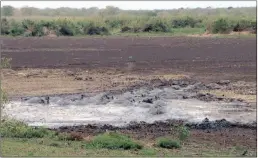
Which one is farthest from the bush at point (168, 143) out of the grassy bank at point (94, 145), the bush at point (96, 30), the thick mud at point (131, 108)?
the bush at point (96, 30)

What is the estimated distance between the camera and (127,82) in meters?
26.4

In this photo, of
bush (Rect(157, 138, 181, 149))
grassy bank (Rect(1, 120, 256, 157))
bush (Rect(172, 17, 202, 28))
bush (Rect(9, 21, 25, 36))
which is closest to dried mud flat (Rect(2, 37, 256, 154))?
grassy bank (Rect(1, 120, 256, 157))

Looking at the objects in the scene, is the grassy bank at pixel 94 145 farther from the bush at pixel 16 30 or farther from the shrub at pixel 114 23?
the shrub at pixel 114 23

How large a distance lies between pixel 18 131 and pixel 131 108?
606 cm

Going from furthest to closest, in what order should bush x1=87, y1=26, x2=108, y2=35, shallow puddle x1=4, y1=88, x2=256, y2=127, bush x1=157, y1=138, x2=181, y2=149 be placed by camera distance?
bush x1=87, y1=26, x2=108, y2=35 → shallow puddle x1=4, y1=88, x2=256, y2=127 → bush x1=157, y1=138, x2=181, y2=149

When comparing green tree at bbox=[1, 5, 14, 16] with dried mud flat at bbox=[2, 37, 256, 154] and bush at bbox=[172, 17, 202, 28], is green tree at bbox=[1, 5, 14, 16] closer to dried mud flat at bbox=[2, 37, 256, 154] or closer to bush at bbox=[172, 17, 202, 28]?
bush at bbox=[172, 17, 202, 28]

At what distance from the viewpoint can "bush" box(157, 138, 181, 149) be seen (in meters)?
13.4

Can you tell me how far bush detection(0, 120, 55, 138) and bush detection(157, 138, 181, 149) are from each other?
2866mm

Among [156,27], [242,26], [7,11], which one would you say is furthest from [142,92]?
[7,11]

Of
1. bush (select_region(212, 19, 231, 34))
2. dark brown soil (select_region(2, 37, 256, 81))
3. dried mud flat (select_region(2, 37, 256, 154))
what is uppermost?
dried mud flat (select_region(2, 37, 256, 154))

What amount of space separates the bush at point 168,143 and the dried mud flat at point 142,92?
3.54 feet

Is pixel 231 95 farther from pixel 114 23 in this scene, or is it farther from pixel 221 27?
pixel 114 23

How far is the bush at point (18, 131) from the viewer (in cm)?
1433

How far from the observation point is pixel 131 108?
20.1 m
